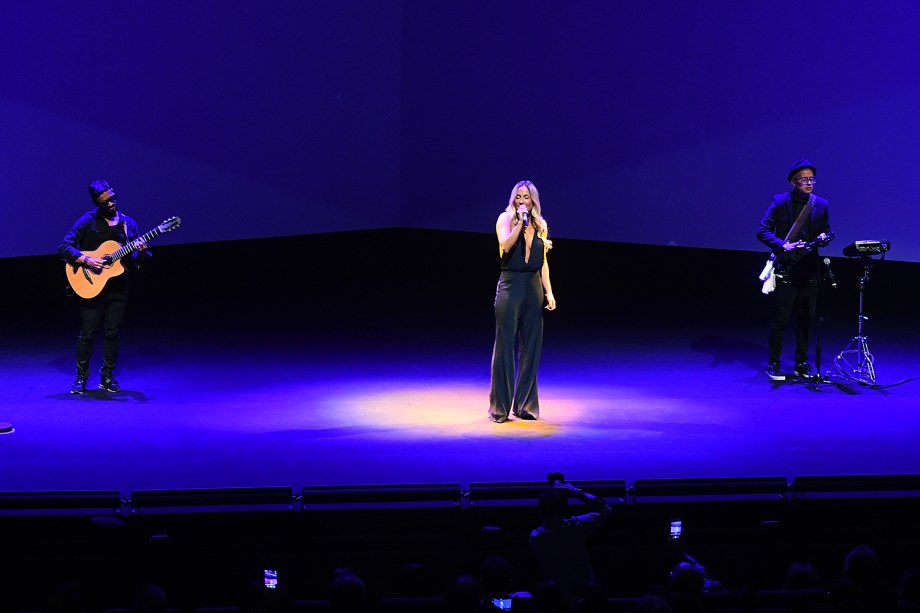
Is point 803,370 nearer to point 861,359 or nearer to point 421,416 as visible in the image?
point 861,359

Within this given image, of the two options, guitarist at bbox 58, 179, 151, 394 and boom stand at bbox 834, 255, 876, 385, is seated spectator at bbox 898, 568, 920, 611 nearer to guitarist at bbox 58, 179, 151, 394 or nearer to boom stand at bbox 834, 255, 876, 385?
boom stand at bbox 834, 255, 876, 385

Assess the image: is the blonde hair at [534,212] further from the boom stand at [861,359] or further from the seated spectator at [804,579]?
the seated spectator at [804,579]

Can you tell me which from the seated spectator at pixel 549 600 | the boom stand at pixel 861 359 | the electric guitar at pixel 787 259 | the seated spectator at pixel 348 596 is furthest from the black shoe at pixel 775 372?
the seated spectator at pixel 348 596

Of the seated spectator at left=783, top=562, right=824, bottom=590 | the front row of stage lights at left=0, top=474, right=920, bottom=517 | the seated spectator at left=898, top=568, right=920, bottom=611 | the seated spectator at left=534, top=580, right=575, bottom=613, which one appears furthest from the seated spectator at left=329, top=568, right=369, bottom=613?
the seated spectator at left=898, top=568, right=920, bottom=611

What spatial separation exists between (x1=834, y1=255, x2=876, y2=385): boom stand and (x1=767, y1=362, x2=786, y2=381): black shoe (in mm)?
497

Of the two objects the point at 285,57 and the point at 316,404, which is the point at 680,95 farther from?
the point at 316,404

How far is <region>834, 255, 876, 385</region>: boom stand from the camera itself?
30.5 ft

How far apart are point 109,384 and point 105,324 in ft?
1.56

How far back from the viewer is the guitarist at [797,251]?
367 inches

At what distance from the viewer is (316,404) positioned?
862 centimetres

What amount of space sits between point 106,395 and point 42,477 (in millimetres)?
2167

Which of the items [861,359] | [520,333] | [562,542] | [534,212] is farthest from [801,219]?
[562,542]

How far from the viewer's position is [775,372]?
952 cm

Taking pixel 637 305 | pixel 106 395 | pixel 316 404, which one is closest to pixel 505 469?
pixel 316 404
